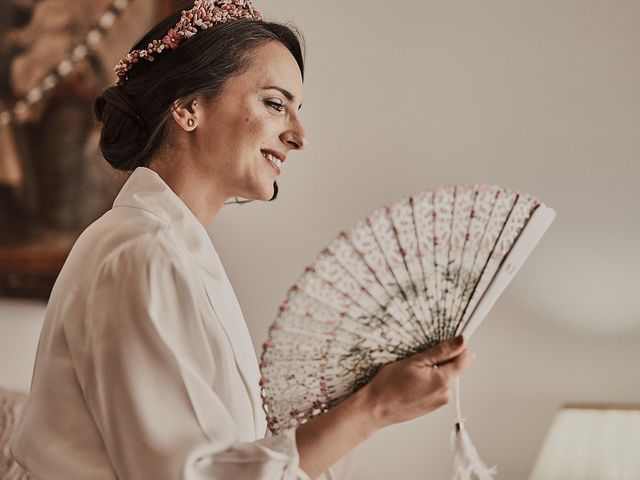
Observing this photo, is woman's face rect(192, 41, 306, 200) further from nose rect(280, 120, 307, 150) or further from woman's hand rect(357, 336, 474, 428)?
woman's hand rect(357, 336, 474, 428)

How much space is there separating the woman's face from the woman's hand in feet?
1.38

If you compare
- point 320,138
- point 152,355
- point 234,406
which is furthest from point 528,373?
point 152,355

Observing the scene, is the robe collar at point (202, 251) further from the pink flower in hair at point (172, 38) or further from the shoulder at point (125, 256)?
the pink flower in hair at point (172, 38)

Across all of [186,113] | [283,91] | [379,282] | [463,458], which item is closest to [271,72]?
[283,91]

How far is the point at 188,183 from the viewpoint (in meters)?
1.30

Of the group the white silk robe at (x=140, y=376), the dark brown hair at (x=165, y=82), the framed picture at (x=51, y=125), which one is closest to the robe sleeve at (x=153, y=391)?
the white silk robe at (x=140, y=376)

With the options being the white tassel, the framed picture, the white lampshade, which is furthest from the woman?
the framed picture

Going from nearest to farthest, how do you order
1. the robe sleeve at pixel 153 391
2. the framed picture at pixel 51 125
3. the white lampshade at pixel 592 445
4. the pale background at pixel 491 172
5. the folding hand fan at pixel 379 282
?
the robe sleeve at pixel 153 391 → the folding hand fan at pixel 379 282 → the white lampshade at pixel 592 445 → the pale background at pixel 491 172 → the framed picture at pixel 51 125

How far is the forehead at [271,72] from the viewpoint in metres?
1.32

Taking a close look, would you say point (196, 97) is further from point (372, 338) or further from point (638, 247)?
point (638, 247)

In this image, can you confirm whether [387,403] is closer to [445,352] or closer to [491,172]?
[445,352]

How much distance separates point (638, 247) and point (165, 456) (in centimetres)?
154

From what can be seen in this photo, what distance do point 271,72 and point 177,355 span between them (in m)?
0.53

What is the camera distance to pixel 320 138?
2498 millimetres
